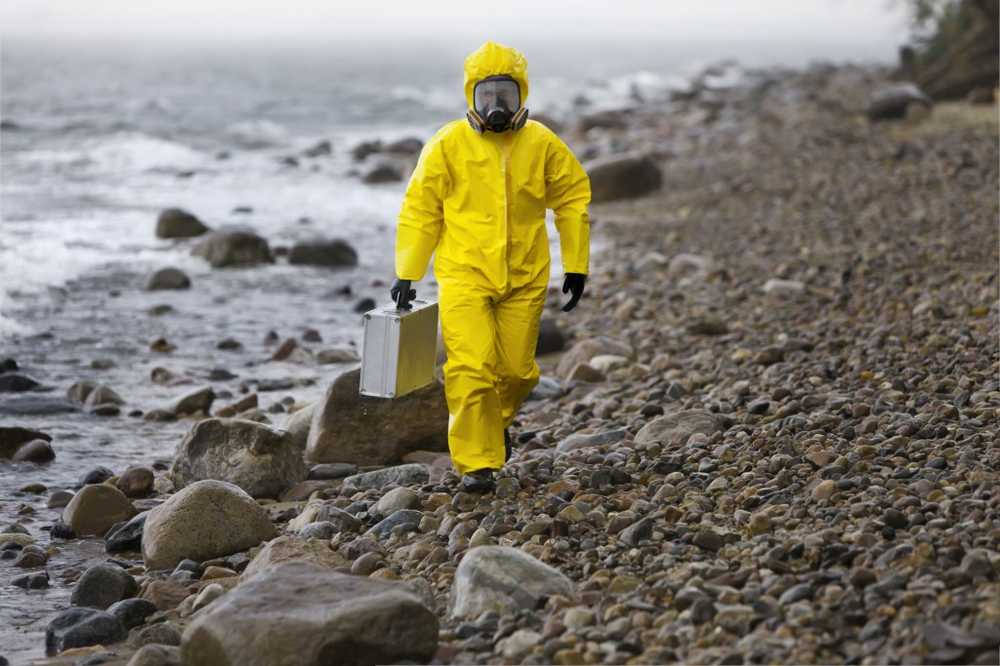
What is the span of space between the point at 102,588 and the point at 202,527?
0.60 metres

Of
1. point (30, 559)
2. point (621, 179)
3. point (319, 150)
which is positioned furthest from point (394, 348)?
point (319, 150)

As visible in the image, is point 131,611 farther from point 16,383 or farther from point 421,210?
point 16,383

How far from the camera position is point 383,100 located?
46.2 metres

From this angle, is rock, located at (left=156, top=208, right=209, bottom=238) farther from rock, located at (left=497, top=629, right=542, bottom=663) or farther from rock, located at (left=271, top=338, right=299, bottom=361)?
rock, located at (left=497, top=629, right=542, bottom=663)

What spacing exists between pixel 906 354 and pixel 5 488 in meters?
5.05

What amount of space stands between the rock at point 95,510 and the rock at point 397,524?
4.71 feet

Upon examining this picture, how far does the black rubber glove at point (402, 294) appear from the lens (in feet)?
18.9

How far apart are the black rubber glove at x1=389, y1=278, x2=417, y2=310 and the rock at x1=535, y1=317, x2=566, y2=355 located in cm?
404

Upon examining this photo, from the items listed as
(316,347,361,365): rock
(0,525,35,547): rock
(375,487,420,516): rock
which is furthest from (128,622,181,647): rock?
(316,347,361,365): rock

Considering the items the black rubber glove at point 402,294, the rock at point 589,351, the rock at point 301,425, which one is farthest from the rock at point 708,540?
the rock at point 589,351

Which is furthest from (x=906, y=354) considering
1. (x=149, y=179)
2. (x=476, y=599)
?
(x=149, y=179)

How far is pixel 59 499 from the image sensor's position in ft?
22.3

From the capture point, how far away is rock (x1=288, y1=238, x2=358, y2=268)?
14422 millimetres

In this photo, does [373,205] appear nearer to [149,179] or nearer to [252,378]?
[149,179]
